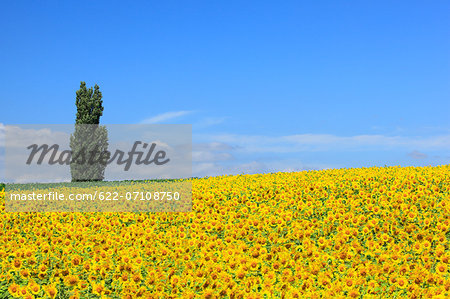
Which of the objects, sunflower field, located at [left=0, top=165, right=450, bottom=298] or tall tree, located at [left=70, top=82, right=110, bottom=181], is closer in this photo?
sunflower field, located at [left=0, top=165, right=450, bottom=298]

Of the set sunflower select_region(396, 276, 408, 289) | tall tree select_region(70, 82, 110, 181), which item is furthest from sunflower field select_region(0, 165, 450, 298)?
tall tree select_region(70, 82, 110, 181)

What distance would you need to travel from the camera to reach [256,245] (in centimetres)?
794

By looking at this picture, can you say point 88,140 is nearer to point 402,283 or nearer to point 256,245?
point 256,245

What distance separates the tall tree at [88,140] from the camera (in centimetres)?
3175

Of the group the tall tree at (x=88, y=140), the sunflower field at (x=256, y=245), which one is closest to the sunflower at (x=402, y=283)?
the sunflower field at (x=256, y=245)

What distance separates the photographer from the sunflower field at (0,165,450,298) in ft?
21.4

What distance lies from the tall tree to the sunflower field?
17396 millimetres

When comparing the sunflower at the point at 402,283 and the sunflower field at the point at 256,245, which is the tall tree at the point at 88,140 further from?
the sunflower at the point at 402,283

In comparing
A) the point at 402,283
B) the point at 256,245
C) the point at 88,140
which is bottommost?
the point at 402,283

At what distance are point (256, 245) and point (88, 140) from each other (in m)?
26.9

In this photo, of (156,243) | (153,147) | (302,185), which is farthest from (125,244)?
(153,147)

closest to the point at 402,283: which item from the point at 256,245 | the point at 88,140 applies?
the point at 256,245

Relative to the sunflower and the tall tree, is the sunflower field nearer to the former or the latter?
the sunflower

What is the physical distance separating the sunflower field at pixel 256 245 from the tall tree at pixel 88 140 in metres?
17.4
